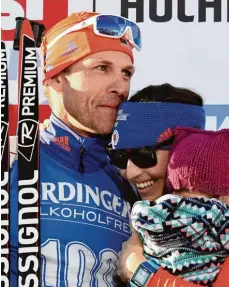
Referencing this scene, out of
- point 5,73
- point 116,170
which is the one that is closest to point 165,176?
point 116,170

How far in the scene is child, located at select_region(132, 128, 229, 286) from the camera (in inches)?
79.2

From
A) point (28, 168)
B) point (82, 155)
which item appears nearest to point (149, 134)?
point (82, 155)

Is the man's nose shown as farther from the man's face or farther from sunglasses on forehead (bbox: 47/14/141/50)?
sunglasses on forehead (bbox: 47/14/141/50)

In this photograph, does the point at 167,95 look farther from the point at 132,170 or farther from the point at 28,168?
the point at 28,168

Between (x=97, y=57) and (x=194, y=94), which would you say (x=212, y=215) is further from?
(x=97, y=57)

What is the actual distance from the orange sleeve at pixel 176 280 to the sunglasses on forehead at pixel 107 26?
849 millimetres

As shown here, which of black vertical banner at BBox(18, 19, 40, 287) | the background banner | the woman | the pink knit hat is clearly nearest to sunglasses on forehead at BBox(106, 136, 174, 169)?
the woman

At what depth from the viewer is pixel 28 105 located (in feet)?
7.98

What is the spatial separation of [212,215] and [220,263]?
0.47 feet

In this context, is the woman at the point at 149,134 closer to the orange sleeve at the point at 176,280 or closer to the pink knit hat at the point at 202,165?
the pink knit hat at the point at 202,165

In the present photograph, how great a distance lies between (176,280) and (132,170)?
1.37 feet

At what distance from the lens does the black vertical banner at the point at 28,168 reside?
2.26m

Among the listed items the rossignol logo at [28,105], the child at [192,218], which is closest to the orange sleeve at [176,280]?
the child at [192,218]

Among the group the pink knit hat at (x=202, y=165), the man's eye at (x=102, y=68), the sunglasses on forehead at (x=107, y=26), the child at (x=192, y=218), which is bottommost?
the child at (x=192, y=218)
